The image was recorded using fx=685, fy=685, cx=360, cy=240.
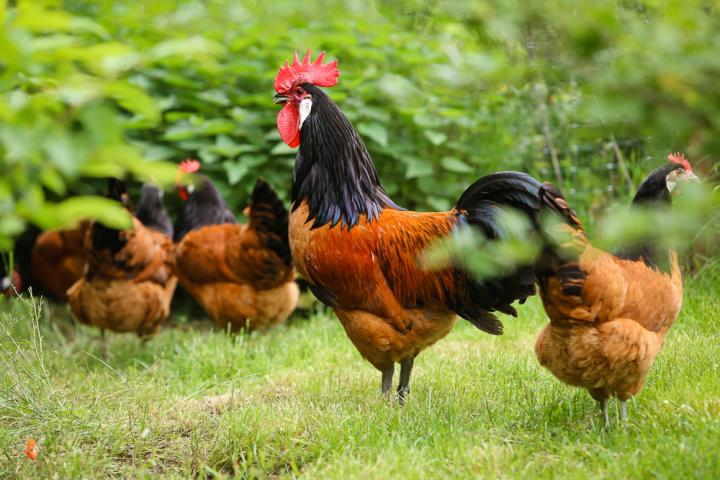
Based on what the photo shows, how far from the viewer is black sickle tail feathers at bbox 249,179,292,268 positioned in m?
5.41

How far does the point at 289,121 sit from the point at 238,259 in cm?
182

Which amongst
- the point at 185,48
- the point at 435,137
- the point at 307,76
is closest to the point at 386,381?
the point at 307,76

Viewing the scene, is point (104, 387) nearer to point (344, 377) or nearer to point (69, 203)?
point (344, 377)

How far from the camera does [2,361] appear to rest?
3.69 m

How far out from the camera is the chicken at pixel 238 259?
5.49 metres

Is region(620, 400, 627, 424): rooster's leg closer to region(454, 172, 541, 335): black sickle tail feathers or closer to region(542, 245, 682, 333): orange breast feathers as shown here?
region(542, 245, 682, 333): orange breast feathers

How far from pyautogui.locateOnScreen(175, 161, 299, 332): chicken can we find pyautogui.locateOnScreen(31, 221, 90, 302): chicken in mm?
1502

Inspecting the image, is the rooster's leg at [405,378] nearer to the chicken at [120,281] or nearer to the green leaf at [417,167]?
the chicken at [120,281]

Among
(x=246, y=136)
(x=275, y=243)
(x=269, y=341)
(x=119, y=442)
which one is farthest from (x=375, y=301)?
(x=246, y=136)

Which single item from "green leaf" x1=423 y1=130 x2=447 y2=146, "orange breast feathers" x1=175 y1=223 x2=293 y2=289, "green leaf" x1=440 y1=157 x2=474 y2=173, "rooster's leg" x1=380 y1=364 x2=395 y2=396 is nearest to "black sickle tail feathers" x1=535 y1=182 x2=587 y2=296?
"rooster's leg" x1=380 y1=364 x2=395 y2=396

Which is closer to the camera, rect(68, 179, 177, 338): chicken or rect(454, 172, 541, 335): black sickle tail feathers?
rect(454, 172, 541, 335): black sickle tail feathers

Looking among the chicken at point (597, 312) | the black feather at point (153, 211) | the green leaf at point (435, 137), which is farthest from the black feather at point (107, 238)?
the chicken at point (597, 312)

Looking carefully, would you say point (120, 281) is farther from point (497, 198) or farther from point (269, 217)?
point (497, 198)

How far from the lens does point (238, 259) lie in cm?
564
